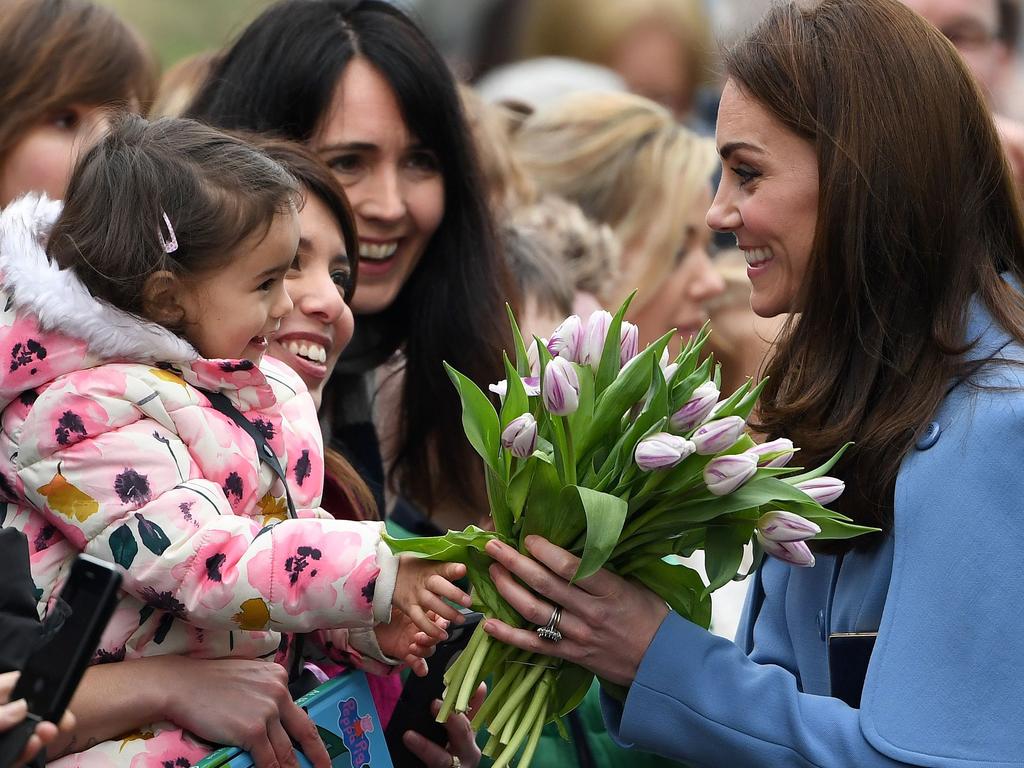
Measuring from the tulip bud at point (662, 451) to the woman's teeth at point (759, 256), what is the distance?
71cm

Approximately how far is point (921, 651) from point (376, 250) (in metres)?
1.99

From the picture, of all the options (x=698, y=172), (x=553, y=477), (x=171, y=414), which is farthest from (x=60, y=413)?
(x=698, y=172)

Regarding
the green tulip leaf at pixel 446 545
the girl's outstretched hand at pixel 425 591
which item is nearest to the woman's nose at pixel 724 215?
the green tulip leaf at pixel 446 545

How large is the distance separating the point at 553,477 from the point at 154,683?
2.54 feet

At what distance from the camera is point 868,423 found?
2.77m

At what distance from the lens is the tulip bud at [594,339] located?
253cm

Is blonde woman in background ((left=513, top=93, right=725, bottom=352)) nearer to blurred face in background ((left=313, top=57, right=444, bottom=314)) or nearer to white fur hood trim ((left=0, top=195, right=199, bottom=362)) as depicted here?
blurred face in background ((left=313, top=57, right=444, bottom=314))

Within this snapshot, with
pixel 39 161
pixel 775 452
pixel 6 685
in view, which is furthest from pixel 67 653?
pixel 39 161

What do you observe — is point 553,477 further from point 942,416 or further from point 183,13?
point 183,13

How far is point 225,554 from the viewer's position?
7.86ft

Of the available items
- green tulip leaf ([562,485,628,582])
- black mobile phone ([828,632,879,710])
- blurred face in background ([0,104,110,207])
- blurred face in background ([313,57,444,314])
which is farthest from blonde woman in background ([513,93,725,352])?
green tulip leaf ([562,485,628,582])

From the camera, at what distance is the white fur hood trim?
7.97 ft

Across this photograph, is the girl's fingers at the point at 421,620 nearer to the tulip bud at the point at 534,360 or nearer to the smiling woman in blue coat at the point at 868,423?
the smiling woman in blue coat at the point at 868,423

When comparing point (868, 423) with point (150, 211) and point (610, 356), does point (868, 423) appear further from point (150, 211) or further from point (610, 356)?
point (150, 211)
